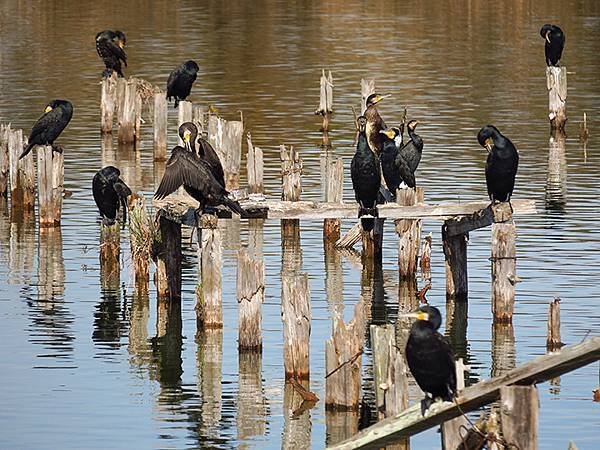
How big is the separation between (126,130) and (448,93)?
10.6m

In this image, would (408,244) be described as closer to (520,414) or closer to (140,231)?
(140,231)

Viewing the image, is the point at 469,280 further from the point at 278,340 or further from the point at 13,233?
the point at 13,233

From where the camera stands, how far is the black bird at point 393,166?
23.5 meters

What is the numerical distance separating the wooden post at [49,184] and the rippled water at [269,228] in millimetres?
301

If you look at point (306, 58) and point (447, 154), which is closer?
point (447, 154)

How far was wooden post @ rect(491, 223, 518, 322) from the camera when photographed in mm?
19719

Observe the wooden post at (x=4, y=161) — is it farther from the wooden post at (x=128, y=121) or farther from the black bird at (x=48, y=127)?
the wooden post at (x=128, y=121)

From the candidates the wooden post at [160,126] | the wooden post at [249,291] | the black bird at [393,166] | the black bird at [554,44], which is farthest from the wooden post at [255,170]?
the black bird at [554,44]

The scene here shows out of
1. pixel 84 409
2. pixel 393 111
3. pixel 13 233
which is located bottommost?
pixel 84 409

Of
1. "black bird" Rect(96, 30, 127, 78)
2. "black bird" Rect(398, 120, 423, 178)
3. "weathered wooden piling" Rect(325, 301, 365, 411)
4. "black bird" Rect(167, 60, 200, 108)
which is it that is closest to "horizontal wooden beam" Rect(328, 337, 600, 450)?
"weathered wooden piling" Rect(325, 301, 365, 411)

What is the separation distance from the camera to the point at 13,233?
26938mm

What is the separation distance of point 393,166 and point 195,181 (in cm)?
513

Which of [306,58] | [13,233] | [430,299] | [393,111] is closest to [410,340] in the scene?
[430,299]

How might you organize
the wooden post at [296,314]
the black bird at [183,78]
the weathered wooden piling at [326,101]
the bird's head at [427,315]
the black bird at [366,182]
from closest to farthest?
1. the bird's head at [427,315]
2. the wooden post at [296,314]
3. the black bird at [366,182]
4. the black bird at [183,78]
5. the weathered wooden piling at [326,101]
